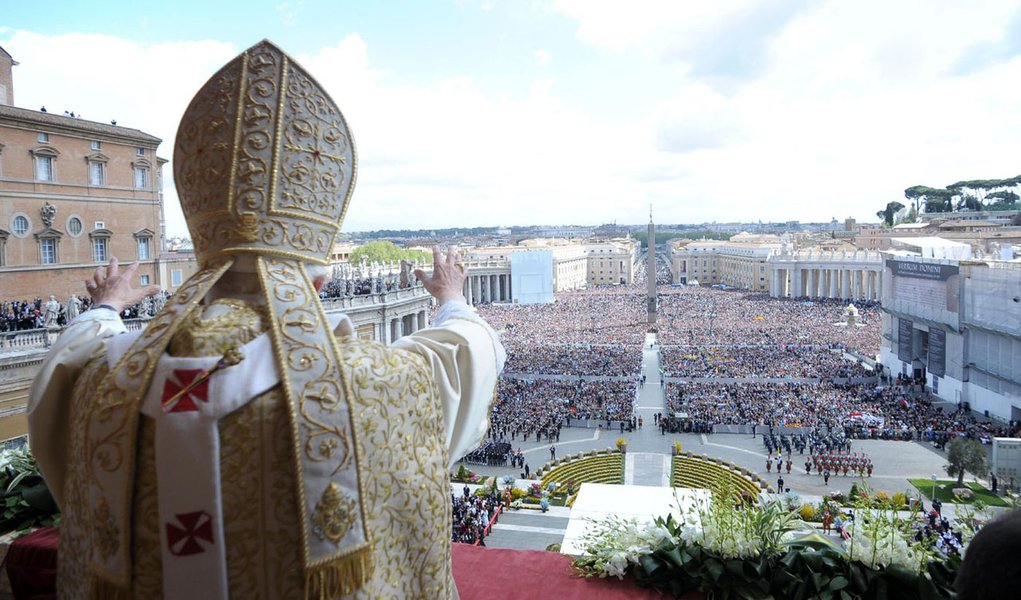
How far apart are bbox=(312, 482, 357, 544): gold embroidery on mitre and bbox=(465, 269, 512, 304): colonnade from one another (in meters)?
63.4

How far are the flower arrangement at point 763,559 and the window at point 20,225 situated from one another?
47.6ft

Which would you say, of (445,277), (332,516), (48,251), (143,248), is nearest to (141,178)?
(143,248)

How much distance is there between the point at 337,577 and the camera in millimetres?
1579

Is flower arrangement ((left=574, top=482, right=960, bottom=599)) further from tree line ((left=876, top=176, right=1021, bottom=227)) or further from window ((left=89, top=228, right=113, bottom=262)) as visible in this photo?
tree line ((left=876, top=176, right=1021, bottom=227))

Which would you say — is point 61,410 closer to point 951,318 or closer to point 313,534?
point 313,534

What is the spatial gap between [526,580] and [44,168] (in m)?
14.8

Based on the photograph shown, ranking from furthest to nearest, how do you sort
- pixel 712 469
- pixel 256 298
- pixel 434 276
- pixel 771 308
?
pixel 771 308
pixel 712 469
pixel 434 276
pixel 256 298

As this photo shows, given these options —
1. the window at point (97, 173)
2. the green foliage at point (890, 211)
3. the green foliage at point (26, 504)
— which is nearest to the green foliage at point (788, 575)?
the green foliage at point (26, 504)

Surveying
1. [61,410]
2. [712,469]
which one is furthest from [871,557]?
[712,469]

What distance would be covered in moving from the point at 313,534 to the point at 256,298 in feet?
1.95

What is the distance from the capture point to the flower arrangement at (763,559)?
3221 millimetres

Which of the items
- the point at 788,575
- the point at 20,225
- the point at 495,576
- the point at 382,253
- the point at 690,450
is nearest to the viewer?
the point at 788,575

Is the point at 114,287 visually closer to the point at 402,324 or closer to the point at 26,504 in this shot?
the point at 26,504

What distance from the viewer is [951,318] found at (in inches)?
1041
